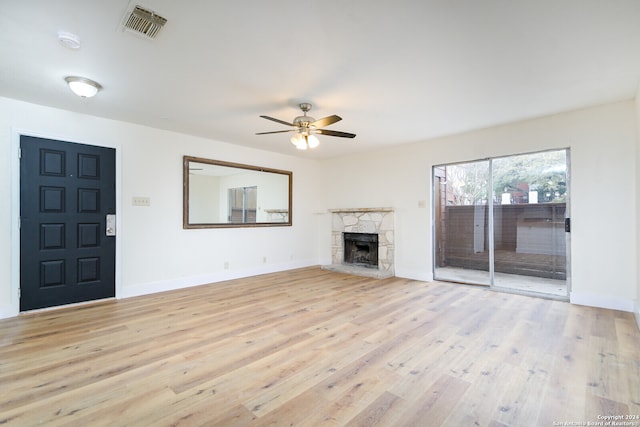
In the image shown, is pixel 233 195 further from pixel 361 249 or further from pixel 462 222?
pixel 462 222

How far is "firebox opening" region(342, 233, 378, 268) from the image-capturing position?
6223mm

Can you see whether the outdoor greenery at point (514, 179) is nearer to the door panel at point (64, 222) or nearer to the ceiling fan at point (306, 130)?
the ceiling fan at point (306, 130)

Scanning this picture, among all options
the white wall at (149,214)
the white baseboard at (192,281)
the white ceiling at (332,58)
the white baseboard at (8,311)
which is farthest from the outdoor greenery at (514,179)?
the white baseboard at (8,311)

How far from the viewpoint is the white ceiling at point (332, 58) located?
1.92m

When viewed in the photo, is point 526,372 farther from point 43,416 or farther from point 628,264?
point 43,416

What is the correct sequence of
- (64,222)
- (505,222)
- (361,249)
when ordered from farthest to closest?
(361,249) → (505,222) → (64,222)

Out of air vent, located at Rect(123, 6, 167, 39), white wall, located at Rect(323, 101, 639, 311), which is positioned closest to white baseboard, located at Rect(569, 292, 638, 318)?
white wall, located at Rect(323, 101, 639, 311)

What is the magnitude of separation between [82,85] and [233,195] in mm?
2864

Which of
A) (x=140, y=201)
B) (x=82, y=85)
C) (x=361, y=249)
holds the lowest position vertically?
(x=361, y=249)

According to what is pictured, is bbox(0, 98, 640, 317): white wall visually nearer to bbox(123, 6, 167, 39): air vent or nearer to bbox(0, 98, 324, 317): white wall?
bbox(0, 98, 324, 317): white wall

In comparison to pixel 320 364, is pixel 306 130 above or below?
above

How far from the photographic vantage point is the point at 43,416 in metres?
1.67

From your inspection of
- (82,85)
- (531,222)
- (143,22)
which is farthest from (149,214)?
(531,222)

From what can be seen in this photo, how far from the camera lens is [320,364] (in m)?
2.26
